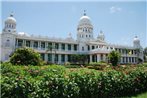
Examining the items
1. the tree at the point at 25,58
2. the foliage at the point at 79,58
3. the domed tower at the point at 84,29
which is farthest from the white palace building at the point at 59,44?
the tree at the point at 25,58

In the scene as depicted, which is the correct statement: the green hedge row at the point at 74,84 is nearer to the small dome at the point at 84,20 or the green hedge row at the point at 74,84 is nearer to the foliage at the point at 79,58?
the foliage at the point at 79,58

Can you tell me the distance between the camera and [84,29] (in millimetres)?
59250

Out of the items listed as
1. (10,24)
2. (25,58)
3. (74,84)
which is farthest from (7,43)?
(74,84)

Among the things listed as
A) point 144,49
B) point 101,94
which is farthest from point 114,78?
point 144,49

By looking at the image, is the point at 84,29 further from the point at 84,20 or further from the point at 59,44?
the point at 59,44

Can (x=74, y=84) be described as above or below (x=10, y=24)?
below

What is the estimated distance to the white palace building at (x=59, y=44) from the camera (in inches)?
1804

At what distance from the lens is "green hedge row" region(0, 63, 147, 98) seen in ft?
21.0

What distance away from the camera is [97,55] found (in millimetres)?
51531

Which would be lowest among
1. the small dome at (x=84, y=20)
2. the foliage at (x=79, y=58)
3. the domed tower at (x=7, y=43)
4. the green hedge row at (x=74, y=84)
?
the foliage at (x=79, y=58)

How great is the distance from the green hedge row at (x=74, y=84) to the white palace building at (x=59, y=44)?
37658 millimetres

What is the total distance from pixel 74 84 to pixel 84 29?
170 feet

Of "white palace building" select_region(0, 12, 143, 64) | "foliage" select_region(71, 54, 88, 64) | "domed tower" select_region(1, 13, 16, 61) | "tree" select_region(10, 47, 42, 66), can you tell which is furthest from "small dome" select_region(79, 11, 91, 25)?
"tree" select_region(10, 47, 42, 66)

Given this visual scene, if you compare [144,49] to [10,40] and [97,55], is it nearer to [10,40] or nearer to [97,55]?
[97,55]
